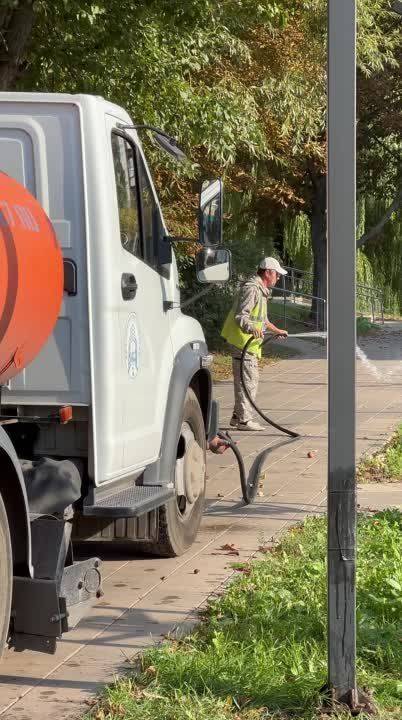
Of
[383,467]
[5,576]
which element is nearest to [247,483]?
[383,467]

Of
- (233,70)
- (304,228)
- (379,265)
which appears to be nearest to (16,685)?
(233,70)

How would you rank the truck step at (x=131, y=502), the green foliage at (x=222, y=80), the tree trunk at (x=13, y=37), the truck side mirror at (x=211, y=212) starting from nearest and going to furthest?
the truck step at (x=131, y=502), the truck side mirror at (x=211, y=212), the tree trunk at (x=13, y=37), the green foliage at (x=222, y=80)

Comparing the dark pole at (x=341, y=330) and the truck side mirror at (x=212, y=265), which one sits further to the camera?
the truck side mirror at (x=212, y=265)

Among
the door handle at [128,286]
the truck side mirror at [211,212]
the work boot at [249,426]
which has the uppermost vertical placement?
the truck side mirror at [211,212]

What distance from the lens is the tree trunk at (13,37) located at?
13.1 metres

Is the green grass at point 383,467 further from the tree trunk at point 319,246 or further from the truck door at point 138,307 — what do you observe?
the tree trunk at point 319,246

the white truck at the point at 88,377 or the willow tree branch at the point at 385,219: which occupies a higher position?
the willow tree branch at the point at 385,219

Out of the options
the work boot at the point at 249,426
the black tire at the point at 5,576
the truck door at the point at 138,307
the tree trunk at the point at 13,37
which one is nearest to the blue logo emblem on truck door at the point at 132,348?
the truck door at the point at 138,307

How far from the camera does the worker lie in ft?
48.4

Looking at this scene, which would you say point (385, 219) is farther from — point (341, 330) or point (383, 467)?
point (341, 330)

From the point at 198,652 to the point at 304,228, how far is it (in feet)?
117

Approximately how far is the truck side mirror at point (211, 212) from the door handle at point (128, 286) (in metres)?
0.59

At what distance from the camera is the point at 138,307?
24.0 feet

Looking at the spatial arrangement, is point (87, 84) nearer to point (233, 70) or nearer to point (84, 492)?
point (233, 70)
